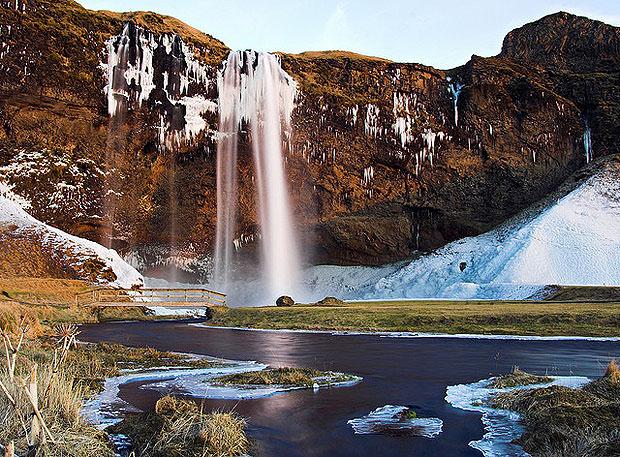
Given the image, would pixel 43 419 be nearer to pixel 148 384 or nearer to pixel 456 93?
pixel 148 384

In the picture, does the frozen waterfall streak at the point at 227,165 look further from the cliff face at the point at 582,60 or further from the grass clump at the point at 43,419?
the grass clump at the point at 43,419

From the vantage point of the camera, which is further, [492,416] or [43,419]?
[492,416]

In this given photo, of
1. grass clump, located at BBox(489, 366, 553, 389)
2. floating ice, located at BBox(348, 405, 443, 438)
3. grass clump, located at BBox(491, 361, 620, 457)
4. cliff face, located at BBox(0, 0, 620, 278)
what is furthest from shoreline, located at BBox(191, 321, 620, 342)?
cliff face, located at BBox(0, 0, 620, 278)

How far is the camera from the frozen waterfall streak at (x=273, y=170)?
60.9m

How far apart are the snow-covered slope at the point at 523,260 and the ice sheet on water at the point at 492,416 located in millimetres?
39145

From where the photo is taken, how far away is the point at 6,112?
56.9 meters

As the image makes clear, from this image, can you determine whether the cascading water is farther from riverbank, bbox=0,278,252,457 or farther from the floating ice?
the floating ice

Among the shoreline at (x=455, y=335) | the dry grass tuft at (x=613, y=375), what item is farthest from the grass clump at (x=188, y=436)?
the shoreline at (x=455, y=335)

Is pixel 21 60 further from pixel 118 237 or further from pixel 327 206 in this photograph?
pixel 327 206

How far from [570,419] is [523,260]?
5096 cm

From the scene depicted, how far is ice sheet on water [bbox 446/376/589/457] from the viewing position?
6.98 meters

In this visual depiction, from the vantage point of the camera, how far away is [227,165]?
62.7 meters

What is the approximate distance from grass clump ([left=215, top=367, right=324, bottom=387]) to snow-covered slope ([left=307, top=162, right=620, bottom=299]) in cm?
3983

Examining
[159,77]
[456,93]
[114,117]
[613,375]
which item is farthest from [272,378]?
[456,93]
